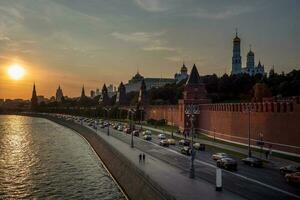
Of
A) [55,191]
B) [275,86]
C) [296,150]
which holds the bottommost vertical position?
[55,191]

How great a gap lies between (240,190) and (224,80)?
3707 inches

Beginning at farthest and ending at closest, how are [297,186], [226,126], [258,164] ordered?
[226,126]
[258,164]
[297,186]

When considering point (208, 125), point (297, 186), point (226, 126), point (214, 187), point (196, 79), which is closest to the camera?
point (214, 187)

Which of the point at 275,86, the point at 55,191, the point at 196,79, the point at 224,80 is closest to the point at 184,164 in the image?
the point at 55,191

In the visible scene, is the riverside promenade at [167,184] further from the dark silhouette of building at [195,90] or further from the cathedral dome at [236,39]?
the cathedral dome at [236,39]

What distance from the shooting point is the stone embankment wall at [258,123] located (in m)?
41.6

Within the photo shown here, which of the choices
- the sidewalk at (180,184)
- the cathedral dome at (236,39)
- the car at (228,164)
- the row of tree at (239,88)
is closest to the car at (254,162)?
the car at (228,164)

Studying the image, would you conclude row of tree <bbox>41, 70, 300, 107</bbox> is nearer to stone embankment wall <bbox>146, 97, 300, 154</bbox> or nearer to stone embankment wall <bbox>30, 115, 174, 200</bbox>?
stone embankment wall <bbox>146, 97, 300, 154</bbox>

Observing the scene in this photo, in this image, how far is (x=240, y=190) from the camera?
25.3m

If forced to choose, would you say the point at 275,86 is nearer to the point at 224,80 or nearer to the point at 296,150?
the point at 224,80

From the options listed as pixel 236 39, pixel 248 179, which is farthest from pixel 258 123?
pixel 236 39

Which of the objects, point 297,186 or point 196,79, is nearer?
point 297,186

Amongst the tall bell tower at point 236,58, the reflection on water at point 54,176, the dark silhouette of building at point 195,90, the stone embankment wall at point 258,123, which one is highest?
the tall bell tower at point 236,58

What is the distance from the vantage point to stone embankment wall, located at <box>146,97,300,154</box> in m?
41.6
